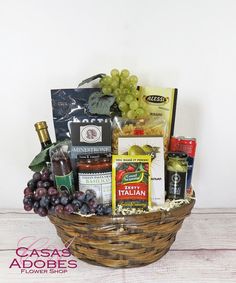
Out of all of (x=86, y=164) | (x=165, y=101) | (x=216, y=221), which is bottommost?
(x=216, y=221)

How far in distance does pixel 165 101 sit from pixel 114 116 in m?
0.15

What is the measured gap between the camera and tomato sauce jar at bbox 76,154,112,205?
0.79 metres

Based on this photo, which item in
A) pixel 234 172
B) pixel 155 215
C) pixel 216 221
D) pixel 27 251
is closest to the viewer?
pixel 155 215

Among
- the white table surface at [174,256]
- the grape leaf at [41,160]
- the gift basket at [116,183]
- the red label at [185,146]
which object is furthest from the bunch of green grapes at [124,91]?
the white table surface at [174,256]

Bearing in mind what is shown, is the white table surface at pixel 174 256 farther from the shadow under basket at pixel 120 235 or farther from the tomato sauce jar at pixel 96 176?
the tomato sauce jar at pixel 96 176

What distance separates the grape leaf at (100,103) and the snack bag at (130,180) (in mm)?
154

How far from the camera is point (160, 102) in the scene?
0.95 meters

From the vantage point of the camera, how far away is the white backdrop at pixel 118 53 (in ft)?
3.55

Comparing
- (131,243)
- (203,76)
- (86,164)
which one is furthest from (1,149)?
(203,76)

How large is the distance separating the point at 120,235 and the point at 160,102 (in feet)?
1.24

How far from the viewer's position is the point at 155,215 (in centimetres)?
76

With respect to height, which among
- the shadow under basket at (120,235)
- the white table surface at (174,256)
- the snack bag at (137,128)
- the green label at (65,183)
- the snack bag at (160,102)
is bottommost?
the white table surface at (174,256)

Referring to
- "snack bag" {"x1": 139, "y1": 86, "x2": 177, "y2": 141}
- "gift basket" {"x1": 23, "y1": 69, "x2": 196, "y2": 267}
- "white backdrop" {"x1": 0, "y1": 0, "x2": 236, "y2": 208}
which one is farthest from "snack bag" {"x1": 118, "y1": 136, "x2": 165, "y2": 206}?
"white backdrop" {"x1": 0, "y1": 0, "x2": 236, "y2": 208}

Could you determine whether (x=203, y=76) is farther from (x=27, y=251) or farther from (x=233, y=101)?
(x=27, y=251)
